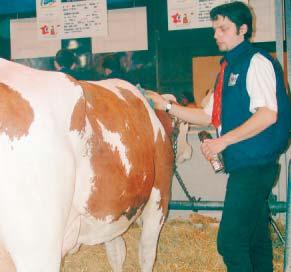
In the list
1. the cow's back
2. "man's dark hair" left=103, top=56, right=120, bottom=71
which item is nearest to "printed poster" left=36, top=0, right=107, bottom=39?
"man's dark hair" left=103, top=56, right=120, bottom=71

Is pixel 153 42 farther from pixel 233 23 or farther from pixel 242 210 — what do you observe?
pixel 242 210

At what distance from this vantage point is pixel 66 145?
233cm

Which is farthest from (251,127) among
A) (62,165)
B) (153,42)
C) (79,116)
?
(153,42)

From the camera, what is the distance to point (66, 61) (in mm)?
6195

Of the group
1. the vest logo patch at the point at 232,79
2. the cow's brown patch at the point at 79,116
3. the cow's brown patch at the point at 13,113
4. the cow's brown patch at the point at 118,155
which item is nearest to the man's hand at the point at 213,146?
the vest logo patch at the point at 232,79

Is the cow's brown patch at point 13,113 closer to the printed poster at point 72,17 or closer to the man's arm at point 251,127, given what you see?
the man's arm at point 251,127

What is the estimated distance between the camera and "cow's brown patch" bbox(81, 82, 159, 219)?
2670 millimetres

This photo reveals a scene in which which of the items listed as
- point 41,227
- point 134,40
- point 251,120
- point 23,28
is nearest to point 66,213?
point 41,227

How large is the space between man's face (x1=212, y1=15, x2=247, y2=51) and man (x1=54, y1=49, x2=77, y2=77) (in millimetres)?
3340

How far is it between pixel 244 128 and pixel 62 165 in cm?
100

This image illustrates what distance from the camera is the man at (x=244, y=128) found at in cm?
273

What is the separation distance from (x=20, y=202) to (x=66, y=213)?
0.94 feet

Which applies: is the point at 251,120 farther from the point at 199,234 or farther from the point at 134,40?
the point at 134,40

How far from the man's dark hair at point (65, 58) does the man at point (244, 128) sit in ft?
11.1
